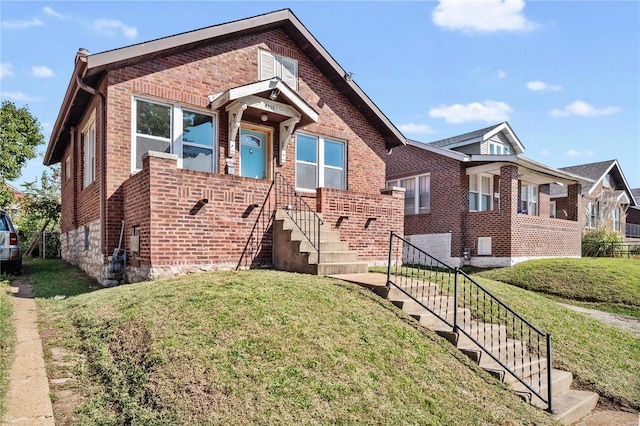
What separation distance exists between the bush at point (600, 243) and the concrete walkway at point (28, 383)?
23617mm

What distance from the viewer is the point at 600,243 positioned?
69.3 ft

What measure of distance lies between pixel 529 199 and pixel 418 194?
695cm

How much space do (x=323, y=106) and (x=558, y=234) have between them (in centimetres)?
1257

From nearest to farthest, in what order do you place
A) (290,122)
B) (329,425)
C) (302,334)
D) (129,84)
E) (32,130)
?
(329,425) → (302,334) → (129,84) → (290,122) → (32,130)

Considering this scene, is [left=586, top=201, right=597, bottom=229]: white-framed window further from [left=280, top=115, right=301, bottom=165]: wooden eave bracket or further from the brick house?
[left=280, top=115, right=301, bottom=165]: wooden eave bracket

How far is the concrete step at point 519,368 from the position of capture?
534 centimetres

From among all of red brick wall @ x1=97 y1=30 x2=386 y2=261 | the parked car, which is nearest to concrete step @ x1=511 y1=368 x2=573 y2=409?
red brick wall @ x1=97 y1=30 x2=386 y2=261

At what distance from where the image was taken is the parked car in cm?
1072

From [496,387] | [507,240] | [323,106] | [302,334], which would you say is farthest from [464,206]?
[302,334]

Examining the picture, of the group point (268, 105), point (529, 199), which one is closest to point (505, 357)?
point (268, 105)

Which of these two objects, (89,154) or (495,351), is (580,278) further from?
(89,154)

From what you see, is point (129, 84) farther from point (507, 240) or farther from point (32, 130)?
point (32, 130)

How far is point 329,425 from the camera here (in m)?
3.38

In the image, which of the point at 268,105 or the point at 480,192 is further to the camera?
the point at 480,192
